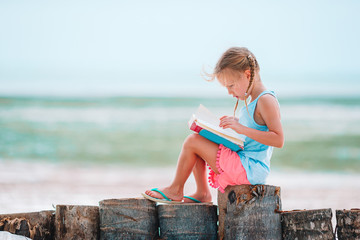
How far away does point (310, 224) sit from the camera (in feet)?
10.7

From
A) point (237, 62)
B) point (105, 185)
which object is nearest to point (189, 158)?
point (237, 62)

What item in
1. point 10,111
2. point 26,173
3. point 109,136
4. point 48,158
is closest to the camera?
point 26,173

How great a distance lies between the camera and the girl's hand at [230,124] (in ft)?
11.3

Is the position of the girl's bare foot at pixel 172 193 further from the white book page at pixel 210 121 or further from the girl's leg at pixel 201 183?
the white book page at pixel 210 121

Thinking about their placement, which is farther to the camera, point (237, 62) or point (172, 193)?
point (172, 193)

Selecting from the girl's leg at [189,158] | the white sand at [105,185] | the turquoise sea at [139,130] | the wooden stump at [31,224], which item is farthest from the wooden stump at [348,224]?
the turquoise sea at [139,130]

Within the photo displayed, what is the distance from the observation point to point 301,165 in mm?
12172

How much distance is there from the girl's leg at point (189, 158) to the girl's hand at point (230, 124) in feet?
0.58

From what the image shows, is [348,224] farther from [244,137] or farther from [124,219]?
[124,219]

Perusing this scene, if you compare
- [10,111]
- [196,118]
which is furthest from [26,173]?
[10,111]

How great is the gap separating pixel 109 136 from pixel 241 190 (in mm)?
14473

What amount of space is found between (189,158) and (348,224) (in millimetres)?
1216

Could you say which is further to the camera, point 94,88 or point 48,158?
point 94,88

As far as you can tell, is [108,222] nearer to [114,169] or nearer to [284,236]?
[284,236]
